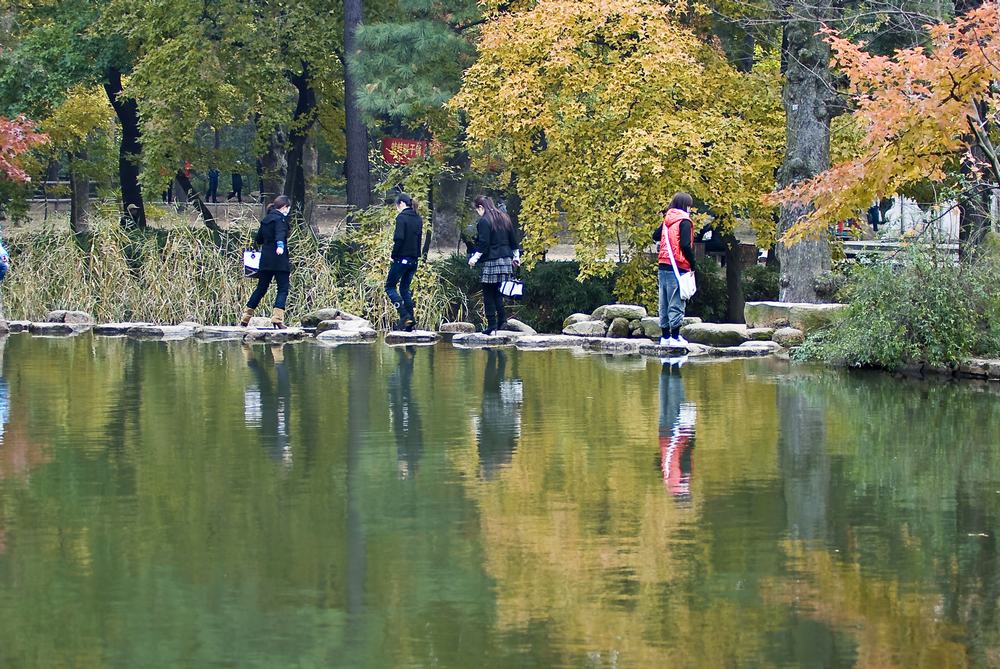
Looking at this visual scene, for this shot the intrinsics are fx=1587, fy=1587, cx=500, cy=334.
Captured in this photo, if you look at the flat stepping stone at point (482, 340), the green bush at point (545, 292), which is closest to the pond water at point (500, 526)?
the flat stepping stone at point (482, 340)

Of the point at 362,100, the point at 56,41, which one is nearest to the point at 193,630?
the point at 362,100

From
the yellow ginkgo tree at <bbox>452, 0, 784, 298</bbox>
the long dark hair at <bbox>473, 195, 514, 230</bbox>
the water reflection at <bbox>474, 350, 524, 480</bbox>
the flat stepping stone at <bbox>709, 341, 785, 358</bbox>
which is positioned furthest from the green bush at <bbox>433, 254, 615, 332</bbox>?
the water reflection at <bbox>474, 350, 524, 480</bbox>

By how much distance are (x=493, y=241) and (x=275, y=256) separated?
351 cm

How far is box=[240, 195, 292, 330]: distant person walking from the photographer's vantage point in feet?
76.2

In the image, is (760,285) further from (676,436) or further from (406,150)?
(676,436)

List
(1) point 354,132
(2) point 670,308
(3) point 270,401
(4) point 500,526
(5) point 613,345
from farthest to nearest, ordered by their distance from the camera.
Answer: (1) point 354,132, (5) point 613,345, (2) point 670,308, (3) point 270,401, (4) point 500,526

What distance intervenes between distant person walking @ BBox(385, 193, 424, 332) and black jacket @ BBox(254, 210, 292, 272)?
5.39 feet

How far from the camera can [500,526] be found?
9234mm

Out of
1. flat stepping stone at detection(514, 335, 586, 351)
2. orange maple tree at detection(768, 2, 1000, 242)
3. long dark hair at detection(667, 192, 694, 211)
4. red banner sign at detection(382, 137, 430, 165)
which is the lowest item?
flat stepping stone at detection(514, 335, 586, 351)

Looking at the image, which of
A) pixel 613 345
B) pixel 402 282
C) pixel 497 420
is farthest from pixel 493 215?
pixel 497 420

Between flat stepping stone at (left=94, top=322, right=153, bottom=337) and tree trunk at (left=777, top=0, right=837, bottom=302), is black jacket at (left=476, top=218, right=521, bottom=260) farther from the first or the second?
flat stepping stone at (left=94, top=322, right=153, bottom=337)

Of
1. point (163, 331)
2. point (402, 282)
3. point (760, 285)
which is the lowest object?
Answer: point (163, 331)

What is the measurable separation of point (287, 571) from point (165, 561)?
69 cm

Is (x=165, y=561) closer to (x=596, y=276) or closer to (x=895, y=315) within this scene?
(x=895, y=315)
